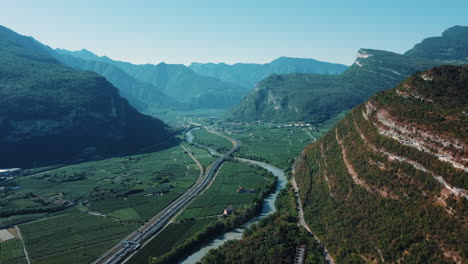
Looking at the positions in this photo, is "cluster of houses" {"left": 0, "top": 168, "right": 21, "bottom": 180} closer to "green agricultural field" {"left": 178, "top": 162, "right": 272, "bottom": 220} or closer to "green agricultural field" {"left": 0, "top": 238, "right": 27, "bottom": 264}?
"green agricultural field" {"left": 0, "top": 238, "right": 27, "bottom": 264}

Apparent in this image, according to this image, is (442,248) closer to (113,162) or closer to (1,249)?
(1,249)

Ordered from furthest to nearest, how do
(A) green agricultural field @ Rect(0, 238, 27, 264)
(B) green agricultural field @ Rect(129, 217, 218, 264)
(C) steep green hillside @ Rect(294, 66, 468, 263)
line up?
(B) green agricultural field @ Rect(129, 217, 218, 264)
(A) green agricultural field @ Rect(0, 238, 27, 264)
(C) steep green hillside @ Rect(294, 66, 468, 263)

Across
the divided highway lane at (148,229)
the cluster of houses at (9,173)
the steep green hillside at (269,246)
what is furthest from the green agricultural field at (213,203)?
the cluster of houses at (9,173)

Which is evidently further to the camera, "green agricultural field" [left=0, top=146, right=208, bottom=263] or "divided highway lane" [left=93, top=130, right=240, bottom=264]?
"green agricultural field" [left=0, top=146, right=208, bottom=263]

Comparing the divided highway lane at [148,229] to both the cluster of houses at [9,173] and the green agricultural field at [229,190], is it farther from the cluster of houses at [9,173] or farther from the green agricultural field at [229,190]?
the cluster of houses at [9,173]

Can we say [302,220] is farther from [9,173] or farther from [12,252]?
[9,173]

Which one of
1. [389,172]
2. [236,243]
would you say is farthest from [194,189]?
[389,172]

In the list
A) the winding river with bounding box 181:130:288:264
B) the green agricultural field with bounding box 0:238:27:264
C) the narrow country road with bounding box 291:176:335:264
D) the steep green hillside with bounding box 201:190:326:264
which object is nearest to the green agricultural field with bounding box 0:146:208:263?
the green agricultural field with bounding box 0:238:27:264

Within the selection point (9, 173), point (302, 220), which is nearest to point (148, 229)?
point (302, 220)
